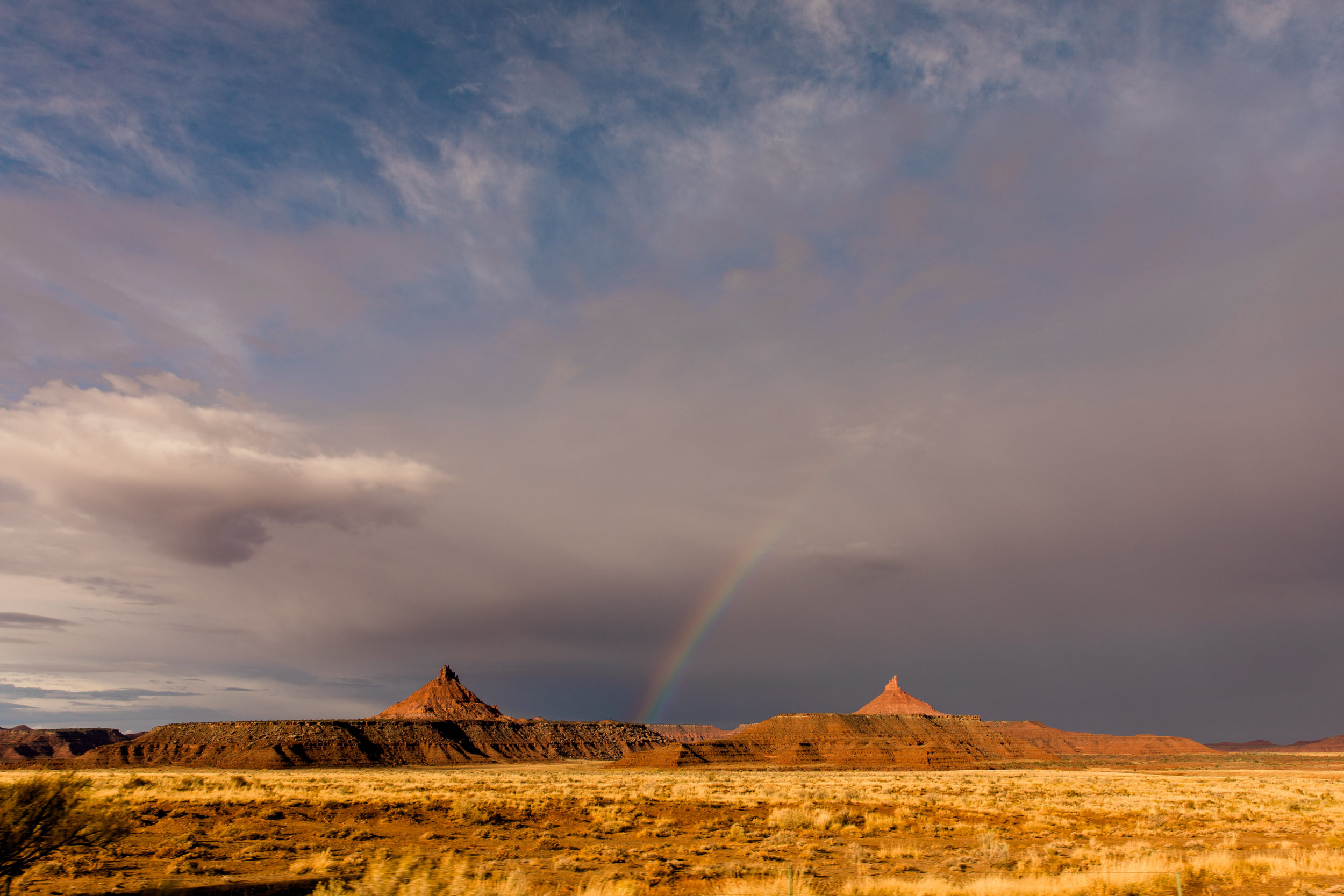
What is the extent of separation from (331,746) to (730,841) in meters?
128

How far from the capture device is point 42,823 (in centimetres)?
1494

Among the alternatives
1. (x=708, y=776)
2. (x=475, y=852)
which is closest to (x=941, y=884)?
(x=475, y=852)

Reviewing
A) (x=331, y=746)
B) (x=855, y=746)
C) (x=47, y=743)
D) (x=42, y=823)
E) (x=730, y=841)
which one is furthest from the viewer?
(x=47, y=743)

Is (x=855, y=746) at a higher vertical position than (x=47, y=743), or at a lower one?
higher

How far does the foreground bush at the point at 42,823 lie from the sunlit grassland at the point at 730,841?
5.57 feet

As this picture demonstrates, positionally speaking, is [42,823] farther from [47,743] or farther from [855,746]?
[47,743]

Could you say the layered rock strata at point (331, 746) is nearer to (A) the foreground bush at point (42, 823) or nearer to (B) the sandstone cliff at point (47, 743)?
(B) the sandstone cliff at point (47, 743)

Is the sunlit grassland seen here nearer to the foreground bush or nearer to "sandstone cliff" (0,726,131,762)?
the foreground bush

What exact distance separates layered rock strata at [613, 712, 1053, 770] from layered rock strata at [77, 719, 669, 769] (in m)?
42.7

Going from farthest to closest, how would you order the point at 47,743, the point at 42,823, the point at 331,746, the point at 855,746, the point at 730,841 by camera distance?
the point at 47,743
the point at 331,746
the point at 855,746
the point at 730,841
the point at 42,823

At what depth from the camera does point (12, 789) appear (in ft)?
51.3

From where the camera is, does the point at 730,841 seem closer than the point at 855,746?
Yes

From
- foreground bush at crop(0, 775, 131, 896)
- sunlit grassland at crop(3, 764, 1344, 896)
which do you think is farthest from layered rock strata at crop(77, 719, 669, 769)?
foreground bush at crop(0, 775, 131, 896)

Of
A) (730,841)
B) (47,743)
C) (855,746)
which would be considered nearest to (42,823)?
(730,841)
